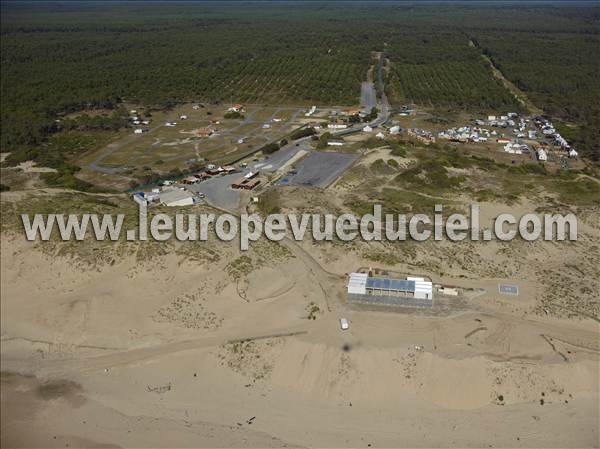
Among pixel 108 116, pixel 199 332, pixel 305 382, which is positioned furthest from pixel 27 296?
pixel 108 116

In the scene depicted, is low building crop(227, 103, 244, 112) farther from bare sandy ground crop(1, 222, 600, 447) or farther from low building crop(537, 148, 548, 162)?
bare sandy ground crop(1, 222, 600, 447)

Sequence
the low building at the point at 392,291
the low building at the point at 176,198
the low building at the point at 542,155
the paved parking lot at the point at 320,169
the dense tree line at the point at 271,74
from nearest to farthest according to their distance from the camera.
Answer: the low building at the point at 392,291 → the low building at the point at 176,198 → the paved parking lot at the point at 320,169 → the low building at the point at 542,155 → the dense tree line at the point at 271,74

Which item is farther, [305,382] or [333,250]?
[333,250]

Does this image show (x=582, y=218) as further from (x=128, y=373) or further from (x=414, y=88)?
(x=414, y=88)

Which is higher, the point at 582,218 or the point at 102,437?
the point at 582,218

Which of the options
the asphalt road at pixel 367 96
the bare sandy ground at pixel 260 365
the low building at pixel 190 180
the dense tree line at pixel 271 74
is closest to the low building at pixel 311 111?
the dense tree line at pixel 271 74

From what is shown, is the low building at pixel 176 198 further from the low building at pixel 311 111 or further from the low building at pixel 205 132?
the low building at pixel 311 111

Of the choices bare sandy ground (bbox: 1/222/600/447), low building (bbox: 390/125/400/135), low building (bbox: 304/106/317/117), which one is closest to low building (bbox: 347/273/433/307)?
bare sandy ground (bbox: 1/222/600/447)
